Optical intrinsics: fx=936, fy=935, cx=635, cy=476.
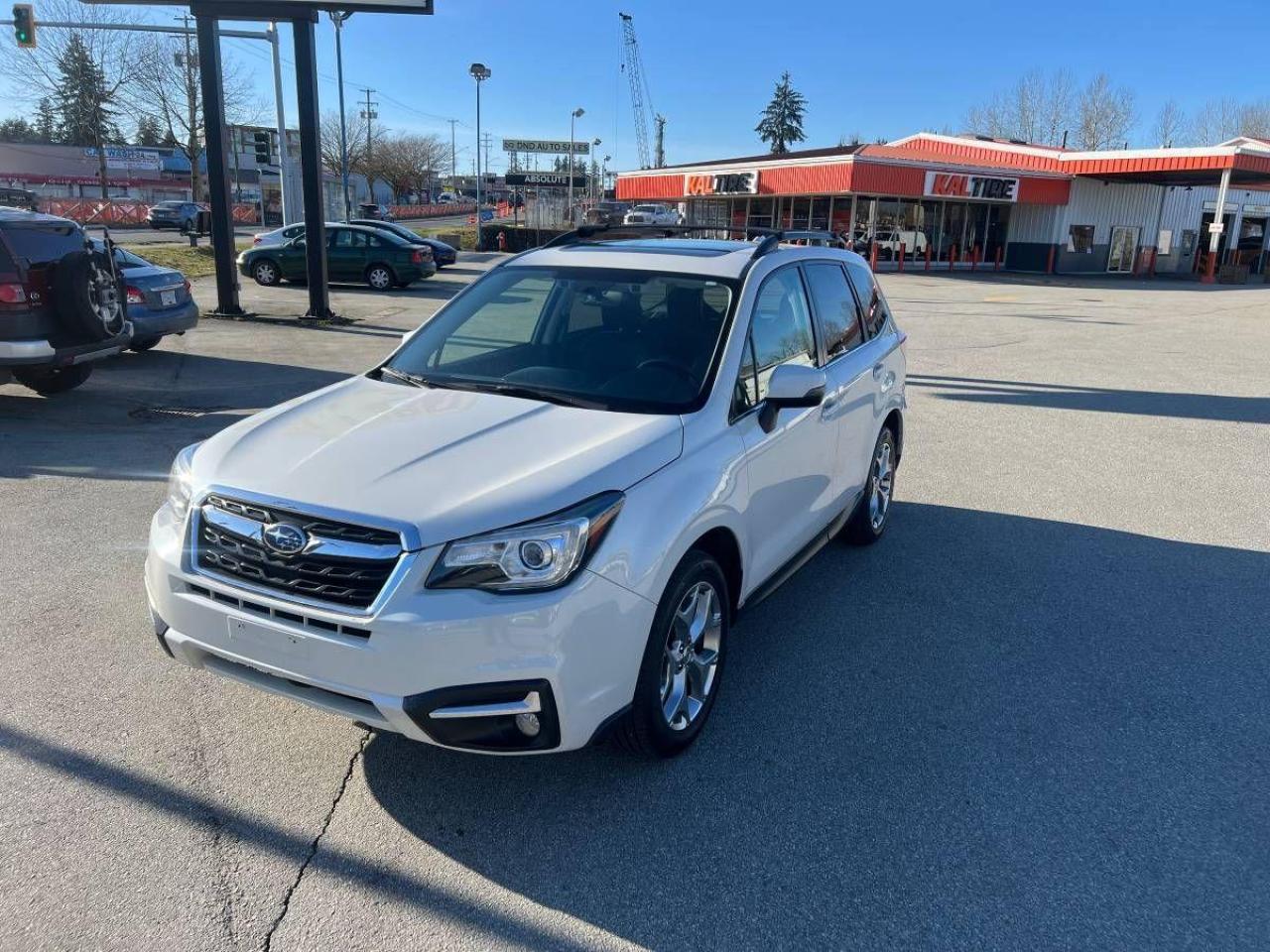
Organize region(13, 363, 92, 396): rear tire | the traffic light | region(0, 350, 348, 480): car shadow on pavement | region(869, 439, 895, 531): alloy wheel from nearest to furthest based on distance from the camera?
region(869, 439, 895, 531): alloy wheel, region(0, 350, 348, 480): car shadow on pavement, region(13, 363, 92, 396): rear tire, the traffic light

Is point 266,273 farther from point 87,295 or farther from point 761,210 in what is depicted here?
point 761,210

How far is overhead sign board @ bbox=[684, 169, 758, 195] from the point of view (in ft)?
132

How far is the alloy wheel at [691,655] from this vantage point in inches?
134

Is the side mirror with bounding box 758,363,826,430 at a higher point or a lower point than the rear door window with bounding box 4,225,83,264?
lower

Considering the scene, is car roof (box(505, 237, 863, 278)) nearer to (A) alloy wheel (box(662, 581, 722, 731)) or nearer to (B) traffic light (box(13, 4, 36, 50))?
(A) alloy wheel (box(662, 581, 722, 731))

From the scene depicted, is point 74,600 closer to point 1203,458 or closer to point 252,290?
point 1203,458

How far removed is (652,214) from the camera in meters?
46.7

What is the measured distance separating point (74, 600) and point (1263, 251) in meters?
59.5

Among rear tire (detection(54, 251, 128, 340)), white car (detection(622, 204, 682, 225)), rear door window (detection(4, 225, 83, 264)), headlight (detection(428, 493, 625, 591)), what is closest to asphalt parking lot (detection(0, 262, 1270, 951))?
headlight (detection(428, 493, 625, 591))

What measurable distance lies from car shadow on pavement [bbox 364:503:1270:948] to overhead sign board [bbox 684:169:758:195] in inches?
1486

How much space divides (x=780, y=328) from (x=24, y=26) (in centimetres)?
2353

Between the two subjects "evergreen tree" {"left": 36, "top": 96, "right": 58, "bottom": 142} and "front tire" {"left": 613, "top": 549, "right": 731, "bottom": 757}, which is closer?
"front tire" {"left": 613, "top": 549, "right": 731, "bottom": 757}

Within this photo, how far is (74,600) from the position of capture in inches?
186

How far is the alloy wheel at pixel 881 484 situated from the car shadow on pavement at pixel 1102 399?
566 centimetres
